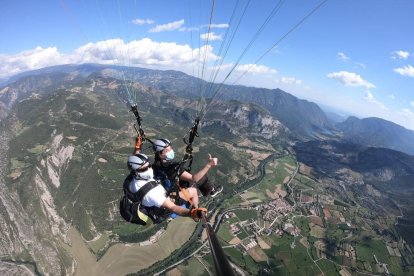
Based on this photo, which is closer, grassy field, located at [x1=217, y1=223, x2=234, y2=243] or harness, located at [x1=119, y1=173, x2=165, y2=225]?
harness, located at [x1=119, y1=173, x2=165, y2=225]

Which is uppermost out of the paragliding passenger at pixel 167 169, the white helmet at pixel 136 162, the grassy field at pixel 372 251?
the white helmet at pixel 136 162

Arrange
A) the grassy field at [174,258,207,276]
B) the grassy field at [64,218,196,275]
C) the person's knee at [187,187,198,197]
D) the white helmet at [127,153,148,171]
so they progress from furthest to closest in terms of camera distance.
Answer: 1. the grassy field at [64,218,196,275]
2. the grassy field at [174,258,207,276]
3. the person's knee at [187,187,198,197]
4. the white helmet at [127,153,148,171]

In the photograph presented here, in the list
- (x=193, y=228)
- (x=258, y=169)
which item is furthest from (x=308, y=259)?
(x=258, y=169)

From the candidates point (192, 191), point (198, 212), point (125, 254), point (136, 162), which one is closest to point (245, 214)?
point (125, 254)

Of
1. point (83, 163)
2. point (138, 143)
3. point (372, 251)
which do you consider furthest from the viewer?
point (83, 163)

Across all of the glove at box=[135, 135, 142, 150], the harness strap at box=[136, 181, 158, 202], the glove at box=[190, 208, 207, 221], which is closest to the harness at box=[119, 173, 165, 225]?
the harness strap at box=[136, 181, 158, 202]

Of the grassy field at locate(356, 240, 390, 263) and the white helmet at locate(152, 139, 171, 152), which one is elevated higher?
the white helmet at locate(152, 139, 171, 152)

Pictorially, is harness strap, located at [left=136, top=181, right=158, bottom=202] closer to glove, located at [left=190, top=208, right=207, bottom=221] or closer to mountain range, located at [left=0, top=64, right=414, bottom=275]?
glove, located at [left=190, top=208, right=207, bottom=221]

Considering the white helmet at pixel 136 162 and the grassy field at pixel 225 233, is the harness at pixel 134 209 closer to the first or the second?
the white helmet at pixel 136 162

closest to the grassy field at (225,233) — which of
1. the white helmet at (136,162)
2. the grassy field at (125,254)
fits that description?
the grassy field at (125,254)

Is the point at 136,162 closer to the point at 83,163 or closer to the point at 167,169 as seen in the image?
the point at 167,169

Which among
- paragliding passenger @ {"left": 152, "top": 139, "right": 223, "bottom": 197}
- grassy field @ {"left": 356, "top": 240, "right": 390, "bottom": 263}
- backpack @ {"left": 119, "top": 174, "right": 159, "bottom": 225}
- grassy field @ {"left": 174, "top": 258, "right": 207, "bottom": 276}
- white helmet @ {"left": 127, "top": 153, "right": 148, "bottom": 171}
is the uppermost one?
white helmet @ {"left": 127, "top": 153, "right": 148, "bottom": 171}
